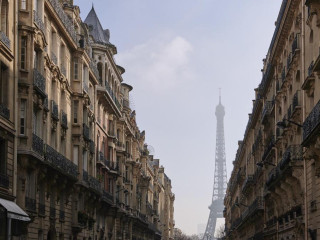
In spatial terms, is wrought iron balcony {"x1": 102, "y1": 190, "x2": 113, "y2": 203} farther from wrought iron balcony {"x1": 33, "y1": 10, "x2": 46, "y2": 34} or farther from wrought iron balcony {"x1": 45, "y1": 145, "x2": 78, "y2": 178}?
wrought iron balcony {"x1": 33, "y1": 10, "x2": 46, "y2": 34}

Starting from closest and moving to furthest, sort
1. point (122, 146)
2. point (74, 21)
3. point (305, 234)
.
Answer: point (305, 234) → point (74, 21) → point (122, 146)

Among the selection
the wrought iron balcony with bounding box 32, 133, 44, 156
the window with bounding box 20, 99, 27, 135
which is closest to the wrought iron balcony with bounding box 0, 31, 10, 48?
the window with bounding box 20, 99, 27, 135

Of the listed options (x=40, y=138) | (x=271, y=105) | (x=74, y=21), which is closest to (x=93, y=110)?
(x=74, y=21)

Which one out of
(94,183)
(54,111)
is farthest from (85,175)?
(54,111)

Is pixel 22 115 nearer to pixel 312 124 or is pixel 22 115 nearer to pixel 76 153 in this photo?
pixel 312 124

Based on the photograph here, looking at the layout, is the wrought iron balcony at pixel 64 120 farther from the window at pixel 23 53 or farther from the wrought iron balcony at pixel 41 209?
the window at pixel 23 53

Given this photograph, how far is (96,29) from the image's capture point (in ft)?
242

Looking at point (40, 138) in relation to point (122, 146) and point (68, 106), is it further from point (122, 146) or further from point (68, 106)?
point (122, 146)

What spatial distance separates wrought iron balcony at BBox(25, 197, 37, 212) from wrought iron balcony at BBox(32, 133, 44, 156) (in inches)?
107

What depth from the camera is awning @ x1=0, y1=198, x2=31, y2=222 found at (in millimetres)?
32500

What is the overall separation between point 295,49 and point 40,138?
15.9 metres

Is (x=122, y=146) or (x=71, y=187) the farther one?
(x=122, y=146)

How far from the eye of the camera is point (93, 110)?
6353 cm

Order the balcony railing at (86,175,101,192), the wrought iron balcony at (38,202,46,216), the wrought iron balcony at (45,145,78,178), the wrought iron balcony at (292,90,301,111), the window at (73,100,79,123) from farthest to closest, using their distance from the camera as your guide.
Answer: the balcony railing at (86,175,101,192) < the window at (73,100,79,123) < the wrought iron balcony at (45,145,78,178) < the wrought iron balcony at (292,90,301,111) < the wrought iron balcony at (38,202,46,216)
